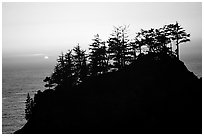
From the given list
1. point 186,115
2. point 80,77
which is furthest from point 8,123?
point 186,115

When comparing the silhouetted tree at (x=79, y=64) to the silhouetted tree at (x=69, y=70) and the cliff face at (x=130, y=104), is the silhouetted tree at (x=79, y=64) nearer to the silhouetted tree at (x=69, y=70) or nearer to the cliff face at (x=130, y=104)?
the silhouetted tree at (x=69, y=70)

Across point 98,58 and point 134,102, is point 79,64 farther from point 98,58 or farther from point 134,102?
point 134,102

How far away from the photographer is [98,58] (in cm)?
4206

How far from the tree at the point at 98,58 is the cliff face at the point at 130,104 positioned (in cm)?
787

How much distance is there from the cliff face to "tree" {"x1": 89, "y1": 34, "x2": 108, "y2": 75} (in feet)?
25.8

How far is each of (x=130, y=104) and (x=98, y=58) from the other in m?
16.5

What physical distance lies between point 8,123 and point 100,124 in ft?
250

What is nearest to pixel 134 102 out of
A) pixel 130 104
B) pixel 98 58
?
pixel 130 104

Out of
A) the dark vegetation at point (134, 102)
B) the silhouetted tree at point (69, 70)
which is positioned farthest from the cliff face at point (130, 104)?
the silhouetted tree at point (69, 70)

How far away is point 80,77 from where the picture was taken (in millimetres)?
42812

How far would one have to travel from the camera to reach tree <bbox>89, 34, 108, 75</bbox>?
4188cm

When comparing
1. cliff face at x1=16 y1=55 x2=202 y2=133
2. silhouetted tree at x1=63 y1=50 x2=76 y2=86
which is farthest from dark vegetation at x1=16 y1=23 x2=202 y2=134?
silhouetted tree at x1=63 y1=50 x2=76 y2=86

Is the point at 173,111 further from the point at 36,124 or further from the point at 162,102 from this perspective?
the point at 36,124

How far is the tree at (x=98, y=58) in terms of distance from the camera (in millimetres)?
41875
